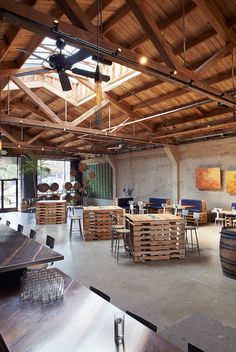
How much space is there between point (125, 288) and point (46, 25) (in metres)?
4.09

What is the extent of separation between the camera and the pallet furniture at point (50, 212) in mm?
11234

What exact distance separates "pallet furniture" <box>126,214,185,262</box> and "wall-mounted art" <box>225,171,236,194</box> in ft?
17.9

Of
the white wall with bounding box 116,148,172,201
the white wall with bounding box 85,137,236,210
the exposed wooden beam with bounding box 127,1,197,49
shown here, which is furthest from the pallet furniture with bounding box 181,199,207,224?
the exposed wooden beam with bounding box 127,1,197,49

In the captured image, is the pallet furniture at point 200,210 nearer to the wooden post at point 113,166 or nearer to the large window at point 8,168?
the wooden post at point 113,166

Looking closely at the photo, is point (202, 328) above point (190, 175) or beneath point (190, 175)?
beneath

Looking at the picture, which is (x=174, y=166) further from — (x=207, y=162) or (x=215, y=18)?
(x=215, y=18)

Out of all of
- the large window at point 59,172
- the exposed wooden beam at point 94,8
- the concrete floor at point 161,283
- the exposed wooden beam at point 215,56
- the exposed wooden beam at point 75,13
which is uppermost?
the exposed wooden beam at point 94,8

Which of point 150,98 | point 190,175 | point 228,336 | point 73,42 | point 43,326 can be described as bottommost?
point 228,336

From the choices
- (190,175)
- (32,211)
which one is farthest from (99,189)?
(190,175)

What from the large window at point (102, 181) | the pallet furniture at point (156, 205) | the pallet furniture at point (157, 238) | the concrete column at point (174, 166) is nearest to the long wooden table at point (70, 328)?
the pallet furniture at point (157, 238)

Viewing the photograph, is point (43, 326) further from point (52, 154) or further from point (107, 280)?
point (52, 154)

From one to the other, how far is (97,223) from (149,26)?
19.3 feet

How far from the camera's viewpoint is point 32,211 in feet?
48.2

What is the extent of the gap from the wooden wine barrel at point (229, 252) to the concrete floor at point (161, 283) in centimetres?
16
